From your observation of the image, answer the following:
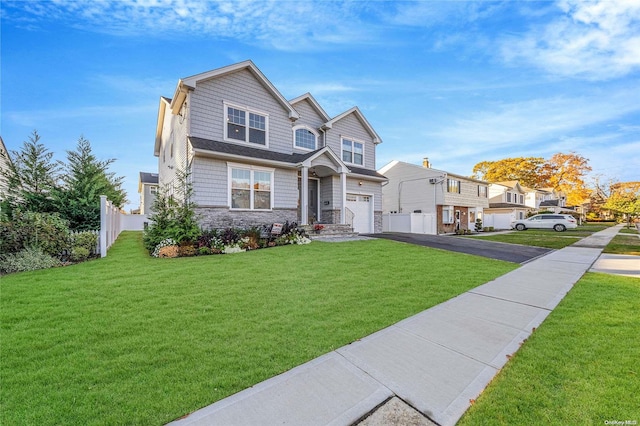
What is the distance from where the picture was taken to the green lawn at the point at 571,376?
7.04ft

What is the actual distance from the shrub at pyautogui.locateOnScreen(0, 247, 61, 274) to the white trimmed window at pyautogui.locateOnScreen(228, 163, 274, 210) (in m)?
6.05

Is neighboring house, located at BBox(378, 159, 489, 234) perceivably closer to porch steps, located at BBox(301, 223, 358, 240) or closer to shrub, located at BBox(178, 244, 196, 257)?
porch steps, located at BBox(301, 223, 358, 240)

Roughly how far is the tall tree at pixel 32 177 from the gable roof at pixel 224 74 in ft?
17.6

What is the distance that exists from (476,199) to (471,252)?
2095 cm

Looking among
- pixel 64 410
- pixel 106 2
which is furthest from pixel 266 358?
pixel 106 2

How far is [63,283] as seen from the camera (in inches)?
223

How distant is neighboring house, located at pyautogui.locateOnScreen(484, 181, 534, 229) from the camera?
106ft

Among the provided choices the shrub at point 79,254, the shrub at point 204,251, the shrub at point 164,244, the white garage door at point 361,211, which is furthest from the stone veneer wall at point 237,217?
the white garage door at point 361,211

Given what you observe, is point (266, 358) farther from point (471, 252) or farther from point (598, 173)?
point (598, 173)

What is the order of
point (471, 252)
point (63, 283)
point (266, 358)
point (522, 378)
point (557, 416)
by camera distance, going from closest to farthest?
1. point (557, 416)
2. point (522, 378)
3. point (266, 358)
4. point (63, 283)
5. point (471, 252)

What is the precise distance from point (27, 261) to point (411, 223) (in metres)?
21.3

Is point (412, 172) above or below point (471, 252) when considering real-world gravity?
above

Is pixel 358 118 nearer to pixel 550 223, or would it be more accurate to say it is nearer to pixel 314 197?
pixel 314 197

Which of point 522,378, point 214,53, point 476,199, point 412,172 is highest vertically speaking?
point 214,53
